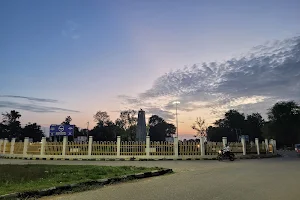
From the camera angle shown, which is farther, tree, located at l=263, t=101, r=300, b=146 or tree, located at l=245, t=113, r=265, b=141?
tree, located at l=245, t=113, r=265, b=141

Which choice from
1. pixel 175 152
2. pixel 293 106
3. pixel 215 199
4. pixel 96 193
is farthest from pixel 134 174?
pixel 293 106

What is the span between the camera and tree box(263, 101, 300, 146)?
252 ft

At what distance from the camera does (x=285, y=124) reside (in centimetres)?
7738

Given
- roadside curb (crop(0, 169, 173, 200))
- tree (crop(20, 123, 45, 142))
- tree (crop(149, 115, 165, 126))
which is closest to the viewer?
roadside curb (crop(0, 169, 173, 200))

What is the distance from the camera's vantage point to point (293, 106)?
7988 cm

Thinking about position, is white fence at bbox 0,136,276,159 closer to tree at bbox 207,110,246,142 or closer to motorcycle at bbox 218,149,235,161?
motorcycle at bbox 218,149,235,161

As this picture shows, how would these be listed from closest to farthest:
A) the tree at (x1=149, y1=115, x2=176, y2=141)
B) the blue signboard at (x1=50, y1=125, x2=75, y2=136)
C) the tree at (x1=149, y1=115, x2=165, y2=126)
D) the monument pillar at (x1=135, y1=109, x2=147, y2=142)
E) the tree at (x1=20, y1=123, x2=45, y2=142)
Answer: the monument pillar at (x1=135, y1=109, x2=147, y2=142) < the blue signboard at (x1=50, y1=125, x2=75, y2=136) < the tree at (x1=20, y1=123, x2=45, y2=142) < the tree at (x1=149, y1=115, x2=176, y2=141) < the tree at (x1=149, y1=115, x2=165, y2=126)

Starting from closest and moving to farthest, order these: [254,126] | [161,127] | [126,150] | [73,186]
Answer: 1. [73,186]
2. [126,150]
3. [254,126]
4. [161,127]

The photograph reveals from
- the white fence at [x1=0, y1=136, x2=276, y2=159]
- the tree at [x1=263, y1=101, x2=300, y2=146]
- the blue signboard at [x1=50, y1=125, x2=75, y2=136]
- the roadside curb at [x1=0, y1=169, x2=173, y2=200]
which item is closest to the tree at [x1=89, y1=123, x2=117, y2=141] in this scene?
the blue signboard at [x1=50, y1=125, x2=75, y2=136]

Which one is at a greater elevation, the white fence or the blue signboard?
the blue signboard

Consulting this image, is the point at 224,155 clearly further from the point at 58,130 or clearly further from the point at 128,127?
the point at 128,127

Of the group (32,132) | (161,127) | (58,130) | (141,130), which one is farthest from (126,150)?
(161,127)

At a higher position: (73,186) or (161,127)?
(161,127)

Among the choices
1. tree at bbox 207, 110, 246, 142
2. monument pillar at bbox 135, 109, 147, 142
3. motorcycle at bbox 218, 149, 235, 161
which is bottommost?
motorcycle at bbox 218, 149, 235, 161
